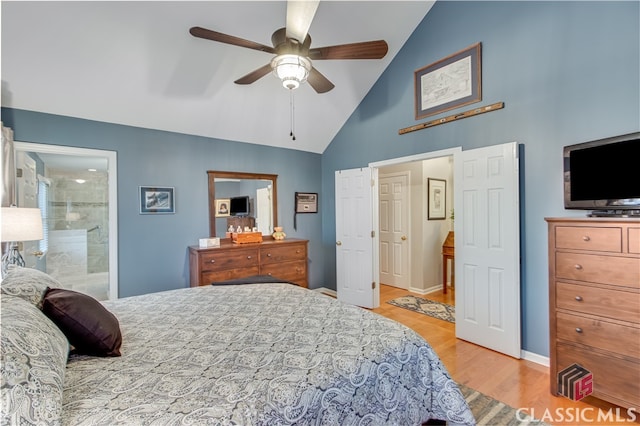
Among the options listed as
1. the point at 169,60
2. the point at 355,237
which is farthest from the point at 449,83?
the point at 169,60

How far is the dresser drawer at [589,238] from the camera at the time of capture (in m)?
1.88

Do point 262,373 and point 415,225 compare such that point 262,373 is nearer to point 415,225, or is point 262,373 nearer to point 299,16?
point 299,16

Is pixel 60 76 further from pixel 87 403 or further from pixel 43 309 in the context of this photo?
pixel 87 403

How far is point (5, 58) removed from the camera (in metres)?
2.51

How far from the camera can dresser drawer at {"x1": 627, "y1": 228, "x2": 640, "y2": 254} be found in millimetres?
1790

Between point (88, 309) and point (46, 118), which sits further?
point (46, 118)

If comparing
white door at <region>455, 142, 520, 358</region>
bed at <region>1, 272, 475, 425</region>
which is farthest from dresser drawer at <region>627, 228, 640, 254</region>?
bed at <region>1, 272, 475, 425</region>

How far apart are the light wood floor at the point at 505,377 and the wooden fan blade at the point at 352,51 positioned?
2662 mm

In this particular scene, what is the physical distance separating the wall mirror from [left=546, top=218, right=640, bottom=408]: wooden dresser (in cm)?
350

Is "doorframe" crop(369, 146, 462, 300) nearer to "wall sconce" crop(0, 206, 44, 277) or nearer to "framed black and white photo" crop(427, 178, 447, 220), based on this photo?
"framed black and white photo" crop(427, 178, 447, 220)

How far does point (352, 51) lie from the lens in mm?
2223

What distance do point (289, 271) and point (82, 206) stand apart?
2951 mm

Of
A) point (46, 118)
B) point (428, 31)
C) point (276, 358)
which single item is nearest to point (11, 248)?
point (46, 118)

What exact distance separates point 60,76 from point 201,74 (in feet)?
4.14
